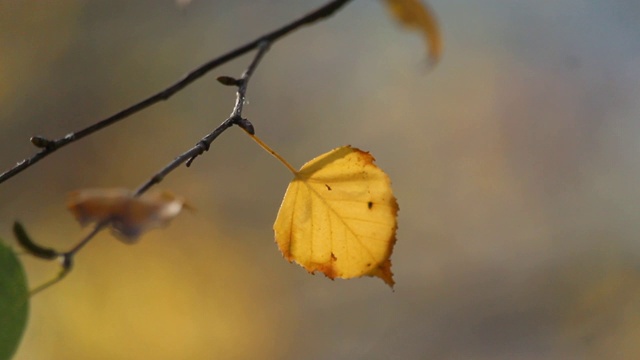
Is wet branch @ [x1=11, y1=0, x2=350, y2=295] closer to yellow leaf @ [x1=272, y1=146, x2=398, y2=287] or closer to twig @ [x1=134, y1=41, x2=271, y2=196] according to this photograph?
twig @ [x1=134, y1=41, x2=271, y2=196]

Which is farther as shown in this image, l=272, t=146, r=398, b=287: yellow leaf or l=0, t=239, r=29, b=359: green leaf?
l=272, t=146, r=398, b=287: yellow leaf

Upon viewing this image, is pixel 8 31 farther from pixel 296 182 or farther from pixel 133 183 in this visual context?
pixel 296 182

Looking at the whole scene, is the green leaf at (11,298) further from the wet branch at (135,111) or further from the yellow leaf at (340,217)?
the yellow leaf at (340,217)

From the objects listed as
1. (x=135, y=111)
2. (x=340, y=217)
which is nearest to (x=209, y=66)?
(x=135, y=111)

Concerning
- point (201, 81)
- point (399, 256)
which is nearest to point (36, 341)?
point (201, 81)

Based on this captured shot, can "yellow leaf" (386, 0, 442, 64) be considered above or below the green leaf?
above

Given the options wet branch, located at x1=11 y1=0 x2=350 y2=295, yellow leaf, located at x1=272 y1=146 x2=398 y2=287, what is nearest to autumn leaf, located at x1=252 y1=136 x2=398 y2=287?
yellow leaf, located at x1=272 y1=146 x2=398 y2=287

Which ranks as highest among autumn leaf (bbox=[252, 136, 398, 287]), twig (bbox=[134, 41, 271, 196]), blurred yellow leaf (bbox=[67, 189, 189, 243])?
twig (bbox=[134, 41, 271, 196])
